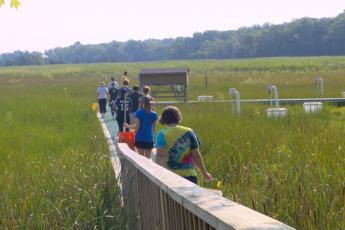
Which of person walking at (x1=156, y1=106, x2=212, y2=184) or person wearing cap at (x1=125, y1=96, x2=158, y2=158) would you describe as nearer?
person walking at (x1=156, y1=106, x2=212, y2=184)

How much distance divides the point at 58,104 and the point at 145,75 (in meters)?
5.01

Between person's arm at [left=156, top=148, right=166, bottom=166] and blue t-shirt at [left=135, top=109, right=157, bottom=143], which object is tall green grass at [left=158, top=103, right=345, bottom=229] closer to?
person's arm at [left=156, top=148, right=166, bottom=166]

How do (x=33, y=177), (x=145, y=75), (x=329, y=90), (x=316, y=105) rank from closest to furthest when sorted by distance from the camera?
1. (x=33, y=177)
2. (x=316, y=105)
3. (x=145, y=75)
4. (x=329, y=90)

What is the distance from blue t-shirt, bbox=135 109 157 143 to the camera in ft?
37.2

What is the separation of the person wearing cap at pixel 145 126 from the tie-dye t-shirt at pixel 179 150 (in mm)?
3599

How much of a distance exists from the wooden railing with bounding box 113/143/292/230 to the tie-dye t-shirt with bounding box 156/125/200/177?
41 cm

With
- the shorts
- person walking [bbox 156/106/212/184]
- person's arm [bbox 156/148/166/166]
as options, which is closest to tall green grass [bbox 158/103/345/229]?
person walking [bbox 156/106/212/184]

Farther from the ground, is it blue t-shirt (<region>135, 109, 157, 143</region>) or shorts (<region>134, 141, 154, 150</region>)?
blue t-shirt (<region>135, 109, 157, 143</region>)

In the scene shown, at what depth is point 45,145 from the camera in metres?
13.5

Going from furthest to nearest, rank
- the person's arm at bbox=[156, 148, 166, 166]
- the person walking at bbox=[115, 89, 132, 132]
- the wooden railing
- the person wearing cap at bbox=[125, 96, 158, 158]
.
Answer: the person walking at bbox=[115, 89, 132, 132], the person wearing cap at bbox=[125, 96, 158, 158], the person's arm at bbox=[156, 148, 166, 166], the wooden railing

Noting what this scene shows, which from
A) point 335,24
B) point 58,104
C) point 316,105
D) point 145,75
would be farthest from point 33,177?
point 335,24

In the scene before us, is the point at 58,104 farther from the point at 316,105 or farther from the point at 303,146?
the point at 303,146

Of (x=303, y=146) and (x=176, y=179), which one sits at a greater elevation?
(x=176, y=179)

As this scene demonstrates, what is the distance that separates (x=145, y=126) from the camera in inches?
451
